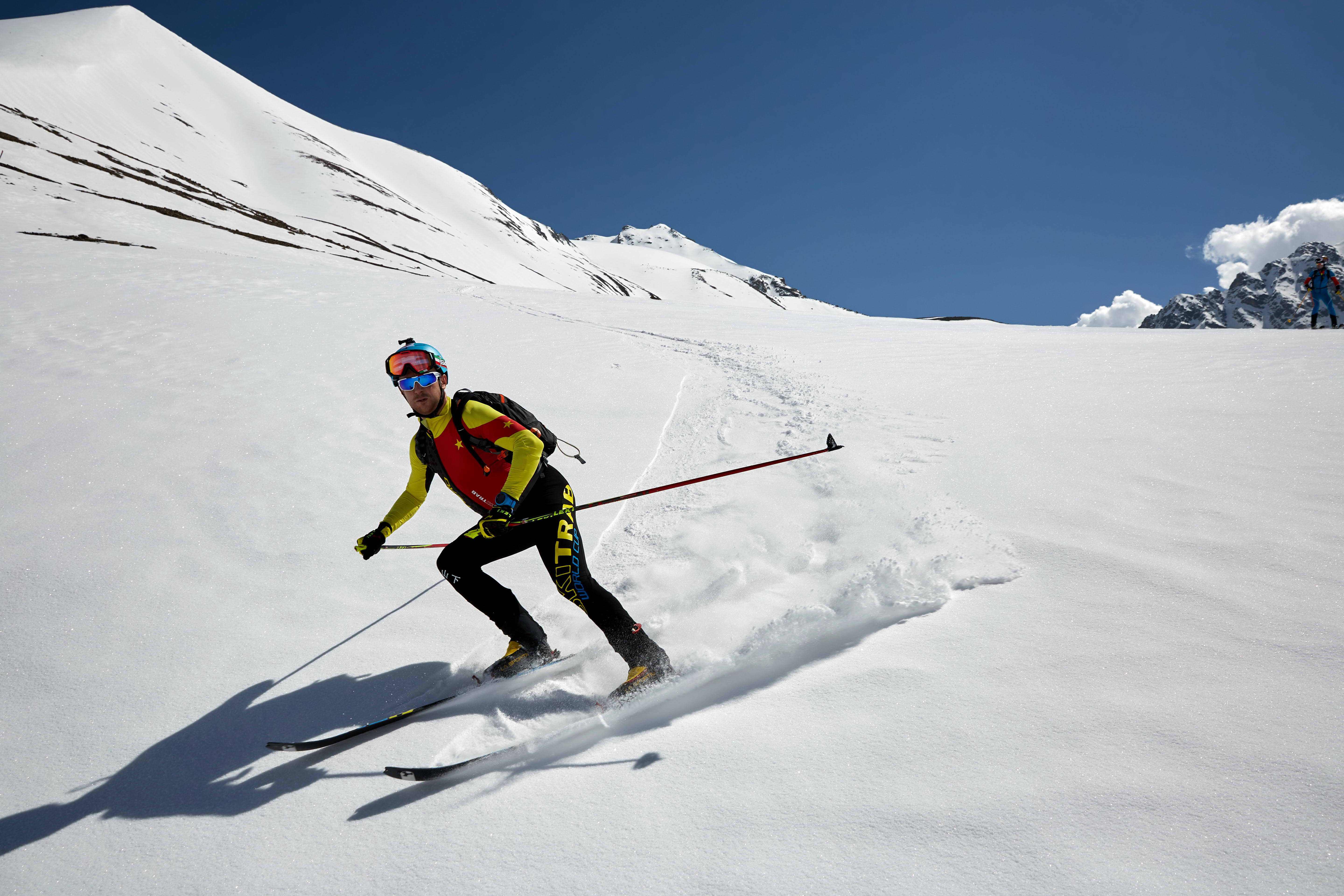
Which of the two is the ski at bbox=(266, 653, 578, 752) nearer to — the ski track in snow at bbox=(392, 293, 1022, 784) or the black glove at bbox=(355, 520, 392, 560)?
the ski track in snow at bbox=(392, 293, 1022, 784)

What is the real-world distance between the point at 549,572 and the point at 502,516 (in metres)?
0.57

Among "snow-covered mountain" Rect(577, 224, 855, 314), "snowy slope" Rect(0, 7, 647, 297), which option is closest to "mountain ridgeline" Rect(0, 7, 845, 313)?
"snowy slope" Rect(0, 7, 647, 297)

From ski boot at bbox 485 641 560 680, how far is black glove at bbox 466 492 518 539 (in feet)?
2.93

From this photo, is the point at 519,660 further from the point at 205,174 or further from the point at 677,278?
the point at 677,278

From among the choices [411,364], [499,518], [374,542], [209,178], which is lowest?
[374,542]

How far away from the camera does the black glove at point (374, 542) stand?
387cm

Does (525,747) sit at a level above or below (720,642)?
below

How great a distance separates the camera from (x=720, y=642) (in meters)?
3.89

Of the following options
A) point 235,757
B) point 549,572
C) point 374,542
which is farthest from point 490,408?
point 235,757

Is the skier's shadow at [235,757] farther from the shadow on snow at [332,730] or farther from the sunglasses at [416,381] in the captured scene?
the sunglasses at [416,381]

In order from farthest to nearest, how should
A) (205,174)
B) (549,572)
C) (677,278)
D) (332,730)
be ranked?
(677,278), (205,174), (549,572), (332,730)

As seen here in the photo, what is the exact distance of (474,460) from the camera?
381 centimetres

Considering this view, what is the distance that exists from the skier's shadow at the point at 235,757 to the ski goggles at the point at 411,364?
1845 mm

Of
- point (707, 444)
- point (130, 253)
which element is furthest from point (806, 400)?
point (130, 253)
